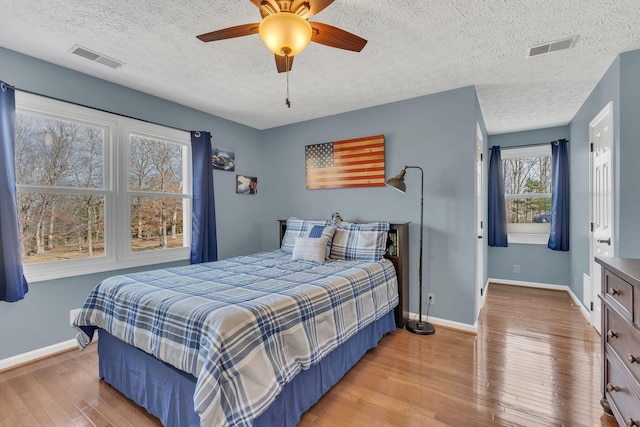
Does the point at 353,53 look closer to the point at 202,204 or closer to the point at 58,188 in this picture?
the point at 202,204

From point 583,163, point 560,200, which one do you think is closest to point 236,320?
Answer: point 583,163

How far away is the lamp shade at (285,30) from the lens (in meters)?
1.36

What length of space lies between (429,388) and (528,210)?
404cm

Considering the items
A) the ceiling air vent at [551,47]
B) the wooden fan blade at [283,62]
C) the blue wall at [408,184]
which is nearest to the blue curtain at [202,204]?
the blue wall at [408,184]

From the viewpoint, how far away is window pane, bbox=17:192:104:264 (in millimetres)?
2493

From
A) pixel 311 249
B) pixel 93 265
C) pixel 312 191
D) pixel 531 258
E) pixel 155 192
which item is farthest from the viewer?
pixel 531 258

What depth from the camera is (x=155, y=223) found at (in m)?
3.31

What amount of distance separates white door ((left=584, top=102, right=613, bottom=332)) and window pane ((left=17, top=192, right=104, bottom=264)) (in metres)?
4.53

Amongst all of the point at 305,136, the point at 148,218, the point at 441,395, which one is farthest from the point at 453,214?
the point at 148,218

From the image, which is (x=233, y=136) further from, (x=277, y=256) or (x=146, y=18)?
(x=146, y=18)

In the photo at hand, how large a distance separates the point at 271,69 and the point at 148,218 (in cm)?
210

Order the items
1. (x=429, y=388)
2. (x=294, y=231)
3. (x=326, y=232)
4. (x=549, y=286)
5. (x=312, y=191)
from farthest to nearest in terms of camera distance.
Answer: (x=549, y=286)
(x=312, y=191)
(x=294, y=231)
(x=326, y=232)
(x=429, y=388)

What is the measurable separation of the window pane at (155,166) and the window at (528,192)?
16.3 feet

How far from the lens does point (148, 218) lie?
3250 millimetres
